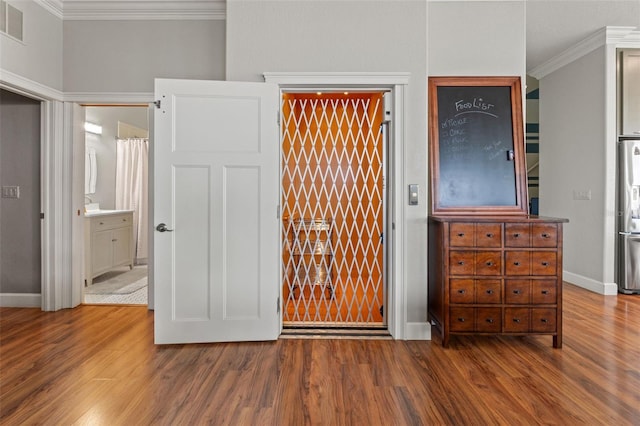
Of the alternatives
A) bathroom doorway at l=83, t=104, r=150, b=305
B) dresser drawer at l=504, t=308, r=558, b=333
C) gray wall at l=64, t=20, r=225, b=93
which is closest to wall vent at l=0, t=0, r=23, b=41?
gray wall at l=64, t=20, r=225, b=93

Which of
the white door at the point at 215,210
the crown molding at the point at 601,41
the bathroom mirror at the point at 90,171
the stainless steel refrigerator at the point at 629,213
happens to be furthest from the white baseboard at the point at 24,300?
the crown molding at the point at 601,41

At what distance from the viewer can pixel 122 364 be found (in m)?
2.44

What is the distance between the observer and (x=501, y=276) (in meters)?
2.64

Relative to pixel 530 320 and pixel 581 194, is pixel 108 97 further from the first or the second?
pixel 581 194

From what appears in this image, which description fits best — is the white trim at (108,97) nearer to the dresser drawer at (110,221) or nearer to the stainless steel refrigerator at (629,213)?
the dresser drawer at (110,221)

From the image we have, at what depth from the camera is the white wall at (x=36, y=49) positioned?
3.01m

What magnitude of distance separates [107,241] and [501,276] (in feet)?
14.2

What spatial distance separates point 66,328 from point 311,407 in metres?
2.25

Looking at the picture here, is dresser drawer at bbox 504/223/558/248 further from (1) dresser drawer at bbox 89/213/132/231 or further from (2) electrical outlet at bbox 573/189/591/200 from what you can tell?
(1) dresser drawer at bbox 89/213/132/231

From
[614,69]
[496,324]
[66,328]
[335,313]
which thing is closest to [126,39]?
[66,328]

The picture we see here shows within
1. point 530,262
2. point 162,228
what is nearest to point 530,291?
point 530,262

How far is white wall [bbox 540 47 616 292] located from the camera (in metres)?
4.09

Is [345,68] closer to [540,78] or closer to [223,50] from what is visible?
[223,50]

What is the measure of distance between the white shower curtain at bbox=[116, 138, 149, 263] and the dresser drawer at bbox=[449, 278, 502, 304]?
4.73 meters
